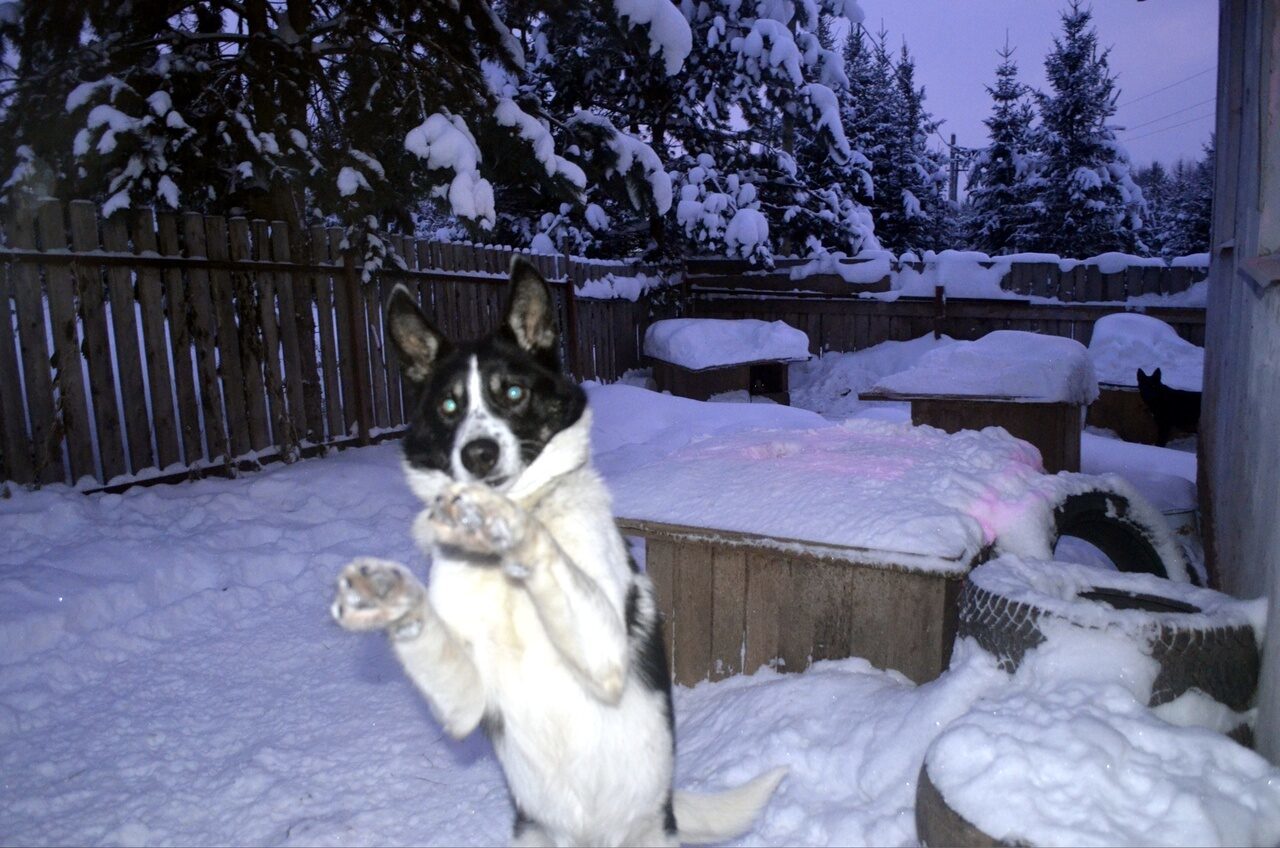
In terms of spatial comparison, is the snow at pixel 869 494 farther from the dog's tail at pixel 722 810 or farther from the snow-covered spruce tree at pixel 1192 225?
the snow-covered spruce tree at pixel 1192 225

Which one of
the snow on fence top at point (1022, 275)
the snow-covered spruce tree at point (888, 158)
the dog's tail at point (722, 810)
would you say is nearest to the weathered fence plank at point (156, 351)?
the dog's tail at point (722, 810)

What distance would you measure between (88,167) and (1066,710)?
20.8 ft

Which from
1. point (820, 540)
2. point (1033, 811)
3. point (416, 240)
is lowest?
point (1033, 811)

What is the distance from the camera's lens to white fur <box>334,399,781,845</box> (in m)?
1.67

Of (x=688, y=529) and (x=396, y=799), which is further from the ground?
(x=688, y=529)

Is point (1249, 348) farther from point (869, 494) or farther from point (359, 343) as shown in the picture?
point (359, 343)

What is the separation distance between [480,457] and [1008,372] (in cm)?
478

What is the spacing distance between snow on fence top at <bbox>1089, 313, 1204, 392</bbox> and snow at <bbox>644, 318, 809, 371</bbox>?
363 centimetres

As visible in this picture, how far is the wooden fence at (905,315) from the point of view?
1195 cm

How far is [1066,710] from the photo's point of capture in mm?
2041

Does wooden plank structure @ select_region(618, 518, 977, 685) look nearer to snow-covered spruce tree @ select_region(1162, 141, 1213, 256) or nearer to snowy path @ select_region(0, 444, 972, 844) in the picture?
snowy path @ select_region(0, 444, 972, 844)

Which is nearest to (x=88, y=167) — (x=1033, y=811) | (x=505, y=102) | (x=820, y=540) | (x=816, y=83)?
(x=505, y=102)

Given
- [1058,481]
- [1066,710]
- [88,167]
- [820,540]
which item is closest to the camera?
[1066,710]

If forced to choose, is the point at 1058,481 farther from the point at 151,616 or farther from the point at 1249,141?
the point at 151,616
